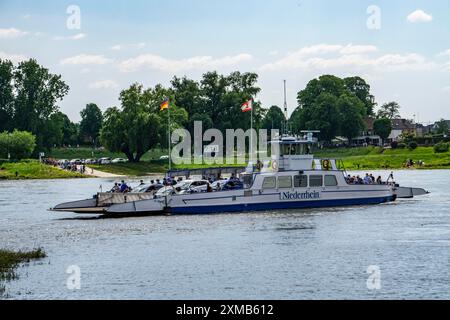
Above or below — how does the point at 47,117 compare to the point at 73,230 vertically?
above

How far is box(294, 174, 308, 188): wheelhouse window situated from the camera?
221 ft

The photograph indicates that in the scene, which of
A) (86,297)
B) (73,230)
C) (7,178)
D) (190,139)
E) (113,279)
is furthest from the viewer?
Result: (190,139)

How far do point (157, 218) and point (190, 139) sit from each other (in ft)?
348

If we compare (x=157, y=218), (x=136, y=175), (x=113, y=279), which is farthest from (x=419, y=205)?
(x=136, y=175)

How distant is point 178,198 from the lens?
65.6 m

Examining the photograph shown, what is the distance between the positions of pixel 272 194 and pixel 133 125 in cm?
9018

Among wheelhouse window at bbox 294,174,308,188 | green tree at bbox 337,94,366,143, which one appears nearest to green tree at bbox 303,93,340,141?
green tree at bbox 337,94,366,143

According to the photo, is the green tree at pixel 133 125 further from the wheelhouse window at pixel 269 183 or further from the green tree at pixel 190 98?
the wheelhouse window at pixel 269 183

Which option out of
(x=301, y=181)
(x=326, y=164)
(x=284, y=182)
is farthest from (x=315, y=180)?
(x=284, y=182)

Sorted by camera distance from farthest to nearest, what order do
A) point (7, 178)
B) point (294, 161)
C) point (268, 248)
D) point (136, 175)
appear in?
point (136, 175) → point (7, 178) → point (294, 161) → point (268, 248)

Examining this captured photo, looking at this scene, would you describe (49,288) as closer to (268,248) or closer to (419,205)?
(268,248)

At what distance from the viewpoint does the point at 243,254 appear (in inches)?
1777

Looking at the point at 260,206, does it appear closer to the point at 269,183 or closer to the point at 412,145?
the point at 269,183

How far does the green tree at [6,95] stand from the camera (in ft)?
572
